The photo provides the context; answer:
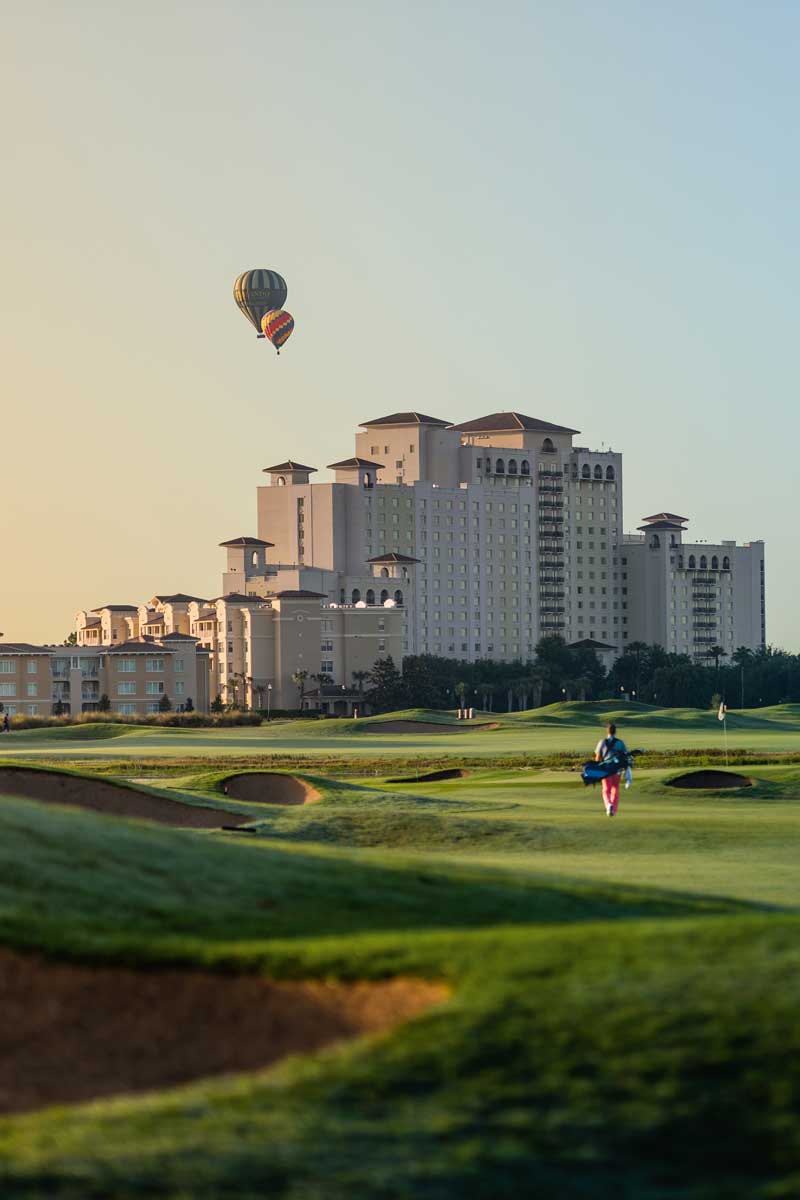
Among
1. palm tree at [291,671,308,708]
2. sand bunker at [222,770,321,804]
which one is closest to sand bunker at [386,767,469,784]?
sand bunker at [222,770,321,804]

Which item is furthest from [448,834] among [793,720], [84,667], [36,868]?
[84,667]

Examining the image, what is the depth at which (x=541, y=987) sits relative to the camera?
11727 millimetres

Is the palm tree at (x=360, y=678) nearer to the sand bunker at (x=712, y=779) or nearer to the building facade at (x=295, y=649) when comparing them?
the building facade at (x=295, y=649)

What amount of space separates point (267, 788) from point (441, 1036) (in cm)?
3524

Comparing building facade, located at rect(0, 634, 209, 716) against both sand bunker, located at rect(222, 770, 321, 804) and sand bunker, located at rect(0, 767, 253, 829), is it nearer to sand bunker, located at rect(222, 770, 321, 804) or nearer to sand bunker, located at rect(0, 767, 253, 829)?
sand bunker, located at rect(222, 770, 321, 804)

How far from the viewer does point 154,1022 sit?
40.8 feet

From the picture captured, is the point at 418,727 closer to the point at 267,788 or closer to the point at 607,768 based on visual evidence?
the point at 267,788

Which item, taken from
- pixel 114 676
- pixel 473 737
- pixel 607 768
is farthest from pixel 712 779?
pixel 114 676

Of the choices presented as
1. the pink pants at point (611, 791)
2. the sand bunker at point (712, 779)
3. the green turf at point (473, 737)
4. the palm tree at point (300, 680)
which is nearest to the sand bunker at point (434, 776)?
the sand bunker at point (712, 779)

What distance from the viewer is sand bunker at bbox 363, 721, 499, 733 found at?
12406 cm

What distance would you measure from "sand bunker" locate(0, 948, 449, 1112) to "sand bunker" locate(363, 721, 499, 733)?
11006cm

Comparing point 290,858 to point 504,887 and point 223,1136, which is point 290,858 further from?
point 223,1136

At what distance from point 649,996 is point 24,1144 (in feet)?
13.1

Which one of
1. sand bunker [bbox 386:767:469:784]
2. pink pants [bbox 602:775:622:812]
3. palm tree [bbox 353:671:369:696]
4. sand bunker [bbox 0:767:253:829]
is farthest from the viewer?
palm tree [bbox 353:671:369:696]
